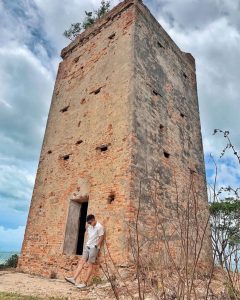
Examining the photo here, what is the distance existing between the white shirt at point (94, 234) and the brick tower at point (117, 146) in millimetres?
175

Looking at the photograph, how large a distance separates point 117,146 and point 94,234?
7.01 ft

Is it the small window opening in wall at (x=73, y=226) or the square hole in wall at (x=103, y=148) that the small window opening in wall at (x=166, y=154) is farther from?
the small window opening in wall at (x=73, y=226)

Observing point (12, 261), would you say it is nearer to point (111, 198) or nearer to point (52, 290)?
point (111, 198)

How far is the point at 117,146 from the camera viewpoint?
686 cm

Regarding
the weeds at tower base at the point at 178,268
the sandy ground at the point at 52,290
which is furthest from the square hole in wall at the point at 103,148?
the sandy ground at the point at 52,290

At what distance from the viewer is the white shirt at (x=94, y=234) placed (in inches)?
231

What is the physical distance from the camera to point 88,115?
8258 mm

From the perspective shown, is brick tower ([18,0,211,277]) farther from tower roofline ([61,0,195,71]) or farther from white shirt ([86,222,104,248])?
white shirt ([86,222,104,248])

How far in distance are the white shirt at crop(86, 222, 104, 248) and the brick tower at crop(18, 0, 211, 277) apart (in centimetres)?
17

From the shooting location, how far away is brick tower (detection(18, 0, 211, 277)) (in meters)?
6.43

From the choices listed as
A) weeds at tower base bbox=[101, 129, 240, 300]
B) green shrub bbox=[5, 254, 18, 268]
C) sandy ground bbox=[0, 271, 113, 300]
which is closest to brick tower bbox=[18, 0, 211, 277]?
weeds at tower base bbox=[101, 129, 240, 300]

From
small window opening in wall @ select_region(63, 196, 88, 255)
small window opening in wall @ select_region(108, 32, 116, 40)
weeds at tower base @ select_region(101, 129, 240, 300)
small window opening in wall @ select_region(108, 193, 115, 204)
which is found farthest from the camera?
small window opening in wall @ select_region(108, 32, 116, 40)

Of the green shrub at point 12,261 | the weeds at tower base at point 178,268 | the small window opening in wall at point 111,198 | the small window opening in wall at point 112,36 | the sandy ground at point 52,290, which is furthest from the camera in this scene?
the green shrub at point 12,261

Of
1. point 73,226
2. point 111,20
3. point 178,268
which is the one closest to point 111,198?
point 73,226
